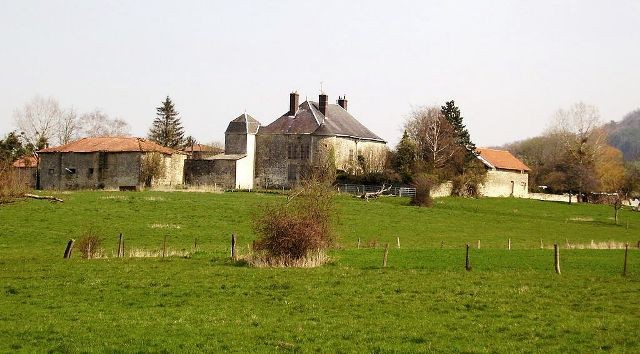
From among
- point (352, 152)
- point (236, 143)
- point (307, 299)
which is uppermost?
point (236, 143)

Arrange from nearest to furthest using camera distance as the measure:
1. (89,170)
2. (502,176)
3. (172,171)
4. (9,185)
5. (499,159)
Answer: (9,185), (89,170), (172,171), (502,176), (499,159)

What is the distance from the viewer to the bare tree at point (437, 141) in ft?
239

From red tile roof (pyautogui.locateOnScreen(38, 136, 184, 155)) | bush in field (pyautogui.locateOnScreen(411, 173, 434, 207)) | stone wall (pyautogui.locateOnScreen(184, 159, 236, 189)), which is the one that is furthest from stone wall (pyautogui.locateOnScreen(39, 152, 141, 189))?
bush in field (pyautogui.locateOnScreen(411, 173, 434, 207))

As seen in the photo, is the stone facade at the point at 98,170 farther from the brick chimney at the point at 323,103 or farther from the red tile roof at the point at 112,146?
the brick chimney at the point at 323,103

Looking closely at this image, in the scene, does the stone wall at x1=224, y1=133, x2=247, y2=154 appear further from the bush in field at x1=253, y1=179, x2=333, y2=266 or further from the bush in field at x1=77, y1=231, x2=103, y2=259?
the bush in field at x1=253, y1=179, x2=333, y2=266

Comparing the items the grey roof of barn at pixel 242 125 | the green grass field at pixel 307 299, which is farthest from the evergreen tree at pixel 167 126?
the green grass field at pixel 307 299

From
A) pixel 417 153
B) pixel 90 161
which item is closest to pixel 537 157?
pixel 417 153

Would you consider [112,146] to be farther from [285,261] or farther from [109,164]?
[285,261]

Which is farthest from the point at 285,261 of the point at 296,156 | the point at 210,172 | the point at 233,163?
the point at 296,156

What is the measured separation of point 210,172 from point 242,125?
6.34m

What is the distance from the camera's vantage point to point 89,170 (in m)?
69.6

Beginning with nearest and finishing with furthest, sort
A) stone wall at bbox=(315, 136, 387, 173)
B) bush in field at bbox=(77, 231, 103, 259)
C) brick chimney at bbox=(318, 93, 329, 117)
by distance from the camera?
bush in field at bbox=(77, 231, 103, 259) → stone wall at bbox=(315, 136, 387, 173) → brick chimney at bbox=(318, 93, 329, 117)

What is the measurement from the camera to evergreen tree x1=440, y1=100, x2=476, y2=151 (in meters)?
76.1

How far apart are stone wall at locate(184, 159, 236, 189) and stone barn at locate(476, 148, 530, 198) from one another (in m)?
25.5
